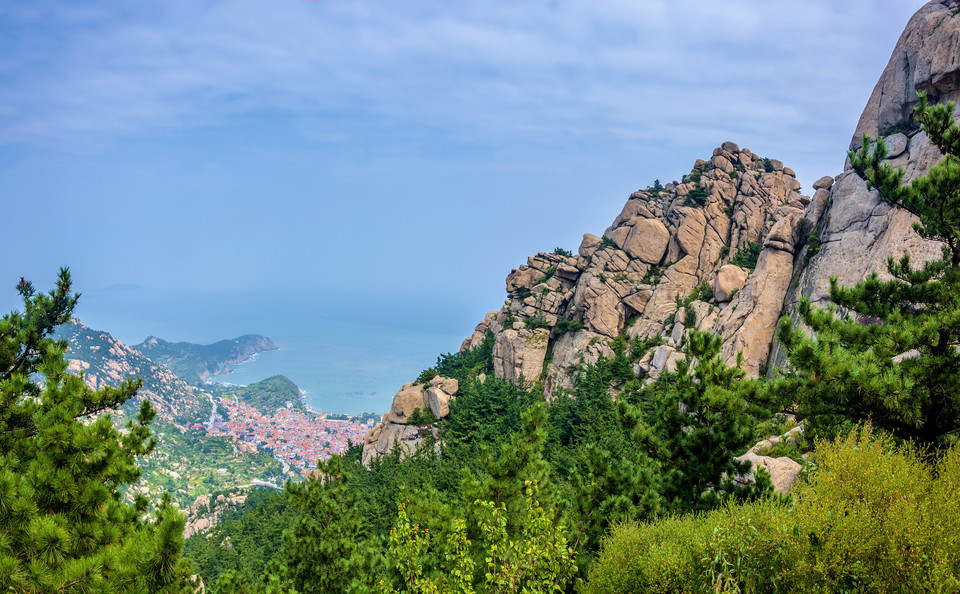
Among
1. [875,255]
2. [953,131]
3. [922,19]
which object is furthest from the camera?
[922,19]

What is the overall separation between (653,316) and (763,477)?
28.0 meters

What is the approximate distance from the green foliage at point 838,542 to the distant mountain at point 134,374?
116m

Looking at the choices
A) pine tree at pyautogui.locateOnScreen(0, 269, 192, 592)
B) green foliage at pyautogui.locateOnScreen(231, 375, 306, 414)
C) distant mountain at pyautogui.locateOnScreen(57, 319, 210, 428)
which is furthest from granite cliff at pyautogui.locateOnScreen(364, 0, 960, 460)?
green foliage at pyautogui.locateOnScreen(231, 375, 306, 414)

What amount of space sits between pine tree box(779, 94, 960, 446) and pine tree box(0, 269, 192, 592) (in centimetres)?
1193

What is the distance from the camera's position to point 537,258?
4878cm

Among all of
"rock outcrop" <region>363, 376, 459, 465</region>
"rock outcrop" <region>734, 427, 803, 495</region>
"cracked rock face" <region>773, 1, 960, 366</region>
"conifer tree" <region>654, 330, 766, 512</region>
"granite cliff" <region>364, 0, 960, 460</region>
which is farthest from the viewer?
"rock outcrop" <region>363, 376, 459, 465</region>

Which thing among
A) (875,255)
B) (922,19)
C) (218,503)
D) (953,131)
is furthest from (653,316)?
(218,503)

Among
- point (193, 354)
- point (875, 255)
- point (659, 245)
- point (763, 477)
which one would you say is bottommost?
point (763, 477)

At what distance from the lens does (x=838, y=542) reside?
235 inches

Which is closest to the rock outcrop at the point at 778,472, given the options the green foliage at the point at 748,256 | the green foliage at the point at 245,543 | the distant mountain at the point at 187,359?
the green foliage at the point at 245,543

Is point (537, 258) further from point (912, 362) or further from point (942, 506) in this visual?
point (942, 506)

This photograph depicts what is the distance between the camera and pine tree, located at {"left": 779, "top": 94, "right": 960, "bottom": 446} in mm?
10375

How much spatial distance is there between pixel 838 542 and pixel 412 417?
116 feet

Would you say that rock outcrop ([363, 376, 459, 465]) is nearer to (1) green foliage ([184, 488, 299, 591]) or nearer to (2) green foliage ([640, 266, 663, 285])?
(1) green foliage ([184, 488, 299, 591])
